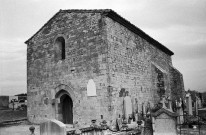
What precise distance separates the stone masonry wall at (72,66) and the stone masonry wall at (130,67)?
62 cm

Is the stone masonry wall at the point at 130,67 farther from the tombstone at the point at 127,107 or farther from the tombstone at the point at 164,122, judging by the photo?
the tombstone at the point at 164,122

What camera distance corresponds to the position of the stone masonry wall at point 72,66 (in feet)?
40.1

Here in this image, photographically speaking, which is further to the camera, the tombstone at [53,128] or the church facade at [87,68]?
the church facade at [87,68]

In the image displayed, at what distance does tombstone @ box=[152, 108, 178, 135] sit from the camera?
1001cm

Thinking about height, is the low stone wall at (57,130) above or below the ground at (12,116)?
above

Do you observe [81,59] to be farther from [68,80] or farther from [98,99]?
[98,99]

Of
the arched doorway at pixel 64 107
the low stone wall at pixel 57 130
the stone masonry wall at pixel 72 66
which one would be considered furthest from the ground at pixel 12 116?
the low stone wall at pixel 57 130

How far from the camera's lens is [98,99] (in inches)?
476

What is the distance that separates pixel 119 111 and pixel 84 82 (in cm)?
253

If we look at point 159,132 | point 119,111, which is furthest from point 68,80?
point 159,132

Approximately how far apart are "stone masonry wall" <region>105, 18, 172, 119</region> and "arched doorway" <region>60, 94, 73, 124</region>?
3488 millimetres

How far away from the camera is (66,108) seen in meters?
14.4

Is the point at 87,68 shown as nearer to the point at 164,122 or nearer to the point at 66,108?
the point at 66,108

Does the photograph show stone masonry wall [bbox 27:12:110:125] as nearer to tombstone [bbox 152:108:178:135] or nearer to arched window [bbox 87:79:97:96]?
arched window [bbox 87:79:97:96]
